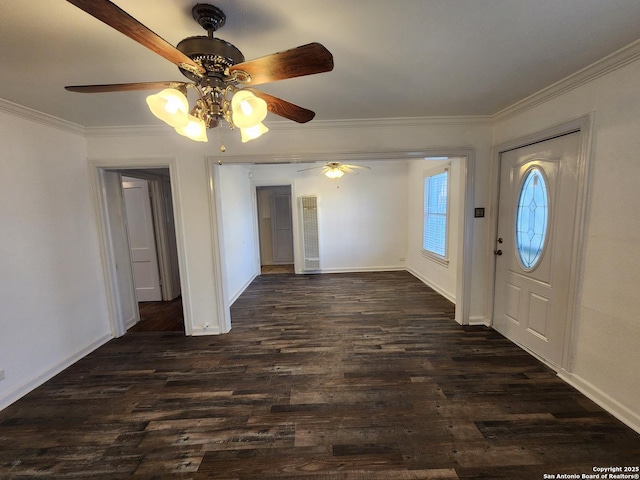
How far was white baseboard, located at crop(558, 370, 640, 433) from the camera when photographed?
5.57 feet

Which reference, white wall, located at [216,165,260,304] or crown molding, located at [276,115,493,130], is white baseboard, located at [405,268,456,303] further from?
white wall, located at [216,165,260,304]

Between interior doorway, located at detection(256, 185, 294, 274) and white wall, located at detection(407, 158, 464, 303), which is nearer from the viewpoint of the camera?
white wall, located at detection(407, 158, 464, 303)

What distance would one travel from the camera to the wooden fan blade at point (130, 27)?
80 centimetres

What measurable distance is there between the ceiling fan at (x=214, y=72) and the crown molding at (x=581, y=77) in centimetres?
207

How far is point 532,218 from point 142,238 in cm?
532

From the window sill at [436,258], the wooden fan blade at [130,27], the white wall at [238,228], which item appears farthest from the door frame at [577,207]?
the white wall at [238,228]

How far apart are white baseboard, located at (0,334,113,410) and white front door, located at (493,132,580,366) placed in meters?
4.64

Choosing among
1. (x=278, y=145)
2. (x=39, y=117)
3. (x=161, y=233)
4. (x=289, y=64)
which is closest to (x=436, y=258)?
(x=278, y=145)

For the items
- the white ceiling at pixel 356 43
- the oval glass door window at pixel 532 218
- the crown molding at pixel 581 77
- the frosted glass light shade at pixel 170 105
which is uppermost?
the white ceiling at pixel 356 43

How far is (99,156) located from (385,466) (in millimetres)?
3965

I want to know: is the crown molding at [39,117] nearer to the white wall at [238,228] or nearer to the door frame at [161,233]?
the door frame at [161,233]

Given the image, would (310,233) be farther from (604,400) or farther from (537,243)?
(604,400)

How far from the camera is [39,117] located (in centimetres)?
236

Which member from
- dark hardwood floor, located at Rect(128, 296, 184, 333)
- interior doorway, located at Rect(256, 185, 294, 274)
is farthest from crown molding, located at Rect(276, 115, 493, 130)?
interior doorway, located at Rect(256, 185, 294, 274)
